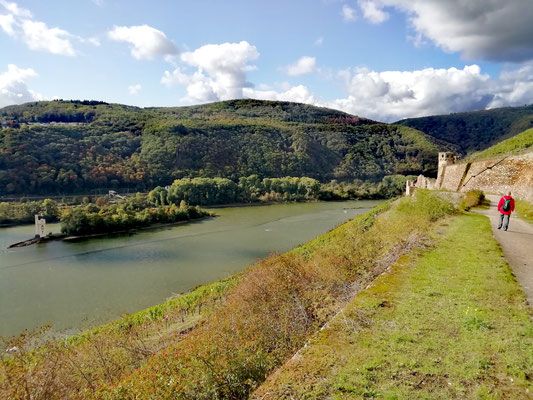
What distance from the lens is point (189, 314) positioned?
11.4m

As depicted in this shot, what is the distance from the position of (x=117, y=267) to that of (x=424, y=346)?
21.3 meters

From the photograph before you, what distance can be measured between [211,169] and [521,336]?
6880 centimetres

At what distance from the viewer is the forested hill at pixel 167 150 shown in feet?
170

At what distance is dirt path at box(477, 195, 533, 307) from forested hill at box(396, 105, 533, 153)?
411ft

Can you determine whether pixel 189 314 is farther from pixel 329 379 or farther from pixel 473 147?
pixel 473 147

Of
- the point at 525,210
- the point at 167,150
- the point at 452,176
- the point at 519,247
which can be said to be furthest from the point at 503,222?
the point at 167,150

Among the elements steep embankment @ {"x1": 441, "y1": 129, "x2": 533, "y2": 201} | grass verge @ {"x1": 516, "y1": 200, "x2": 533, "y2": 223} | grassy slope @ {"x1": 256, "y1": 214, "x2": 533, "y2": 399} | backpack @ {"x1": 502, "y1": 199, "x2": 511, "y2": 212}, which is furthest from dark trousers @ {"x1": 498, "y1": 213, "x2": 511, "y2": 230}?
grassy slope @ {"x1": 256, "y1": 214, "x2": 533, "y2": 399}

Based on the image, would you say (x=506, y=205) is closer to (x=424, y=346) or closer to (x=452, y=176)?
(x=424, y=346)

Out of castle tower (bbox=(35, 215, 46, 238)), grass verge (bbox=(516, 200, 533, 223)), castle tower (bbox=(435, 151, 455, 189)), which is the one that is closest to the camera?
grass verge (bbox=(516, 200, 533, 223))

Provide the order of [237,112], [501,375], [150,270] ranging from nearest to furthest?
1. [501,375]
2. [150,270]
3. [237,112]

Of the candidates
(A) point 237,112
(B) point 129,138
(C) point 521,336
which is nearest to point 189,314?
(C) point 521,336

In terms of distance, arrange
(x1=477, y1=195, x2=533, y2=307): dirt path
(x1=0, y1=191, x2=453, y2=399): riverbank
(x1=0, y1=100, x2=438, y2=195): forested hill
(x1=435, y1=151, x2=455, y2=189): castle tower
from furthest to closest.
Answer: (x1=0, y1=100, x2=438, y2=195): forested hill → (x1=435, y1=151, x2=455, y2=189): castle tower → (x1=477, y1=195, x2=533, y2=307): dirt path → (x1=0, y1=191, x2=453, y2=399): riverbank

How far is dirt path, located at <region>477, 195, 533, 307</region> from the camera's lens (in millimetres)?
5316

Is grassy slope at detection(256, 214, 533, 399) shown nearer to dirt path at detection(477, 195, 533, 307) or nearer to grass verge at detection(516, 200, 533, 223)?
dirt path at detection(477, 195, 533, 307)
